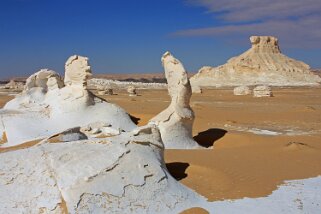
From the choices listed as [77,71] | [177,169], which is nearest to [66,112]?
[77,71]

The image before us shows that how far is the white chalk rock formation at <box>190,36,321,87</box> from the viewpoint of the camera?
6116cm

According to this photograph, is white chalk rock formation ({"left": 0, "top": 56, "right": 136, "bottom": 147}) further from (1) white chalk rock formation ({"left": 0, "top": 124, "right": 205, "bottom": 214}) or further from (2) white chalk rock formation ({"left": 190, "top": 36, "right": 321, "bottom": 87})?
(2) white chalk rock formation ({"left": 190, "top": 36, "right": 321, "bottom": 87})

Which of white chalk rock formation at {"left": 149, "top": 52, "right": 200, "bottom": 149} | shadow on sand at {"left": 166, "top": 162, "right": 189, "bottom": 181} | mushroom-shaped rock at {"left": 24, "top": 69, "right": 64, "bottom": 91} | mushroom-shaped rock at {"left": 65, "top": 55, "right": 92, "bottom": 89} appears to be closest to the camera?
shadow on sand at {"left": 166, "top": 162, "right": 189, "bottom": 181}

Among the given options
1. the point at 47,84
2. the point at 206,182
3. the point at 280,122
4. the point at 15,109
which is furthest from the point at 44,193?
the point at 280,122

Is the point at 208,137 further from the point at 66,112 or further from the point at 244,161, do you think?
the point at 66,112

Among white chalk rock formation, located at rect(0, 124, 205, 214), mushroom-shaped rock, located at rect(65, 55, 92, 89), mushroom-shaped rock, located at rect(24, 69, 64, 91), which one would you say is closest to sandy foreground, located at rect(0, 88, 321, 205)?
white chalk rock formation, located at rect(0, 124, 205, 214)

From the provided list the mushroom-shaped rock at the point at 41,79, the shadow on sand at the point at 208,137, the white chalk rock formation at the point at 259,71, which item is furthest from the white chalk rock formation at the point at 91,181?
the white chalk rock formation at the point at 259,71

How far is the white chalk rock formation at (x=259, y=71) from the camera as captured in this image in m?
61.2

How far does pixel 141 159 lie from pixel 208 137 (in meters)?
6.93

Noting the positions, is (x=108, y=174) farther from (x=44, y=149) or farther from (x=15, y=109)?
(x=15, y=109)

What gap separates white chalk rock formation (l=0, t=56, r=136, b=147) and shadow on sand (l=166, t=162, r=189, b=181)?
4441 mm

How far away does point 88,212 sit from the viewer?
17.7 ft

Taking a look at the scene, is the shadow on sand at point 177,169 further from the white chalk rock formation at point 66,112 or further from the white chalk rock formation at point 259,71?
the white chalk rock formation at point 259,71

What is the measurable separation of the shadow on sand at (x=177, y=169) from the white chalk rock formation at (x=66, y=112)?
14.6 feet
